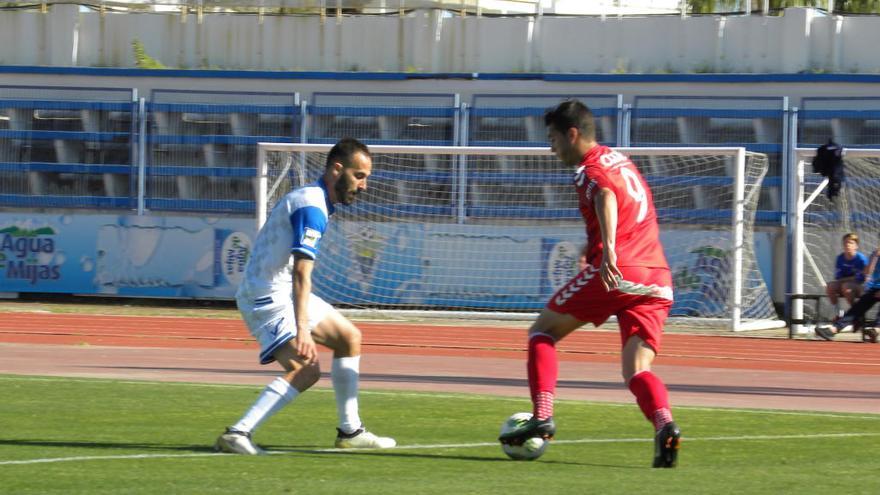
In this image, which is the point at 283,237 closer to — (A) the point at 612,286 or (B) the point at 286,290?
(B) the point at 286,290

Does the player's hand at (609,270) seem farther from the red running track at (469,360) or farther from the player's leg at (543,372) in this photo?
the red running track at (469,360)

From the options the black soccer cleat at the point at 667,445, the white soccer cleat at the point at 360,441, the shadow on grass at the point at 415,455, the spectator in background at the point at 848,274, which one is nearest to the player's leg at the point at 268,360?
the shadow on grass at the point at 415,455

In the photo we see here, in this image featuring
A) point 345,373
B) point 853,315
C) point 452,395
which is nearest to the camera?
point 345,373

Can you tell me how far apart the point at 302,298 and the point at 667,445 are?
6.80 ft

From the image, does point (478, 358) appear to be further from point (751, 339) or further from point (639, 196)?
point (639, 196)

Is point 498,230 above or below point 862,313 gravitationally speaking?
above

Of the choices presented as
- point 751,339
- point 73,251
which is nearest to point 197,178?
point 73,251

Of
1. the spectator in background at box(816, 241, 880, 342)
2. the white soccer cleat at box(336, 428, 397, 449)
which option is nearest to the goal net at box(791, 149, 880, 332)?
the spectator in background at box(816, 241, 880, 342)

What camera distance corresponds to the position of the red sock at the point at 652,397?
7.55 m

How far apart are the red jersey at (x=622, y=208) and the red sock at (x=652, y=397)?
62 cm

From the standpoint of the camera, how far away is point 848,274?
2258 centimetres

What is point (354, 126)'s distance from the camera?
2853cm

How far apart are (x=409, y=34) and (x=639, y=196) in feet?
74.5

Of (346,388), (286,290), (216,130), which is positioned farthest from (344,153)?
(216,130)
